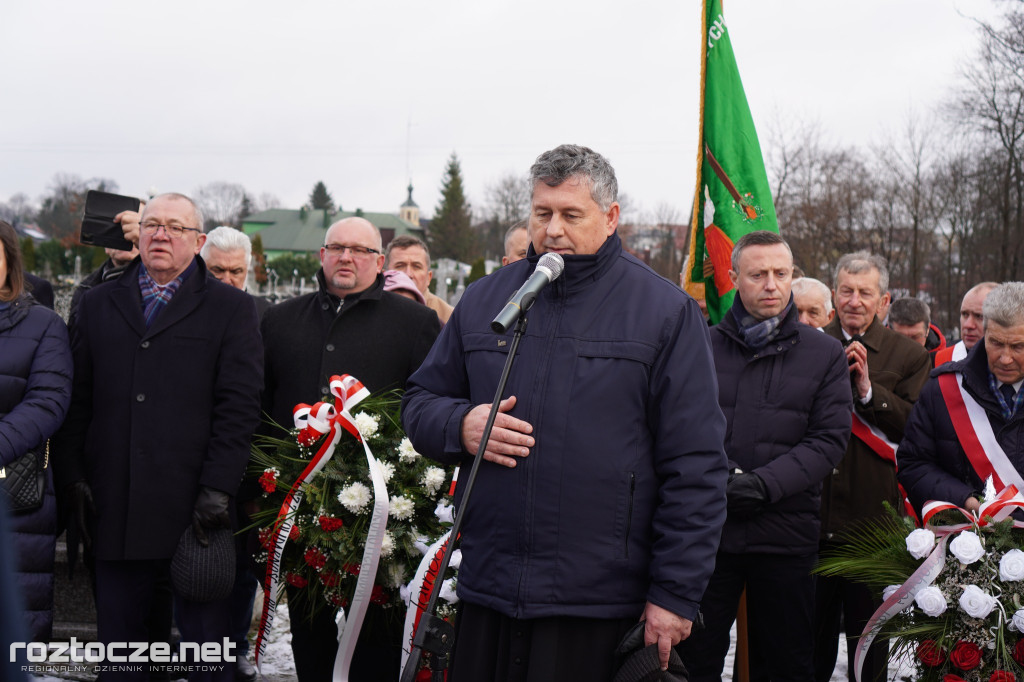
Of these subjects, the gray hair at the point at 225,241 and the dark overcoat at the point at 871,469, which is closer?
the dark overcoat at the point at 871,469

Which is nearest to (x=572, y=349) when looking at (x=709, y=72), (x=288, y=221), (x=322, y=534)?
(x=322, y=534)

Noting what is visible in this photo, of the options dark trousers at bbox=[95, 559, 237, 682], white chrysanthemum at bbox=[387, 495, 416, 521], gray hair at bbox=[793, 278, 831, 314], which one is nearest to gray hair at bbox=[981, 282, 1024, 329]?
gray hair at bbox=[793, 278, 831, 314]

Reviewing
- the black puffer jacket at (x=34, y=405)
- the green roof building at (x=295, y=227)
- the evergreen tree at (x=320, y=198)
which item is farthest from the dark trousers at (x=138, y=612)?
the evergreen tree at (x=320, y=198)

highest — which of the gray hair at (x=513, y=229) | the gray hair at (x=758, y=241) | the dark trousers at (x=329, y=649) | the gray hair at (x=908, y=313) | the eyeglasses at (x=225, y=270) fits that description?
the gray hair at (x=513, y=229)

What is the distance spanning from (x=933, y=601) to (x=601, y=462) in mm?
1521

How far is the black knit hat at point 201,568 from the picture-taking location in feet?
13.8

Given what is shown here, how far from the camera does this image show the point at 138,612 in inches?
173

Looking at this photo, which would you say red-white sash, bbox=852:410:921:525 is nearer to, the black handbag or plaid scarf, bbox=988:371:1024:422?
plaid scarf, bbox=988:371:1024:422

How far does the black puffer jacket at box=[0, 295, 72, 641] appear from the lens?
13.5ft

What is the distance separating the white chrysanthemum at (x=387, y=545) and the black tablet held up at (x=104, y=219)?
263 cm

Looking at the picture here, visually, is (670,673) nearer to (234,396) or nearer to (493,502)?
(493,502)

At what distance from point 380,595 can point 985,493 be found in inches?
100

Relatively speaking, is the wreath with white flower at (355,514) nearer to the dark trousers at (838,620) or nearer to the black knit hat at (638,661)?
the black knit hat at (638,661)

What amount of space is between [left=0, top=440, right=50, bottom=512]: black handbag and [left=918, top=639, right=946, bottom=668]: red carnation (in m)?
3.68
